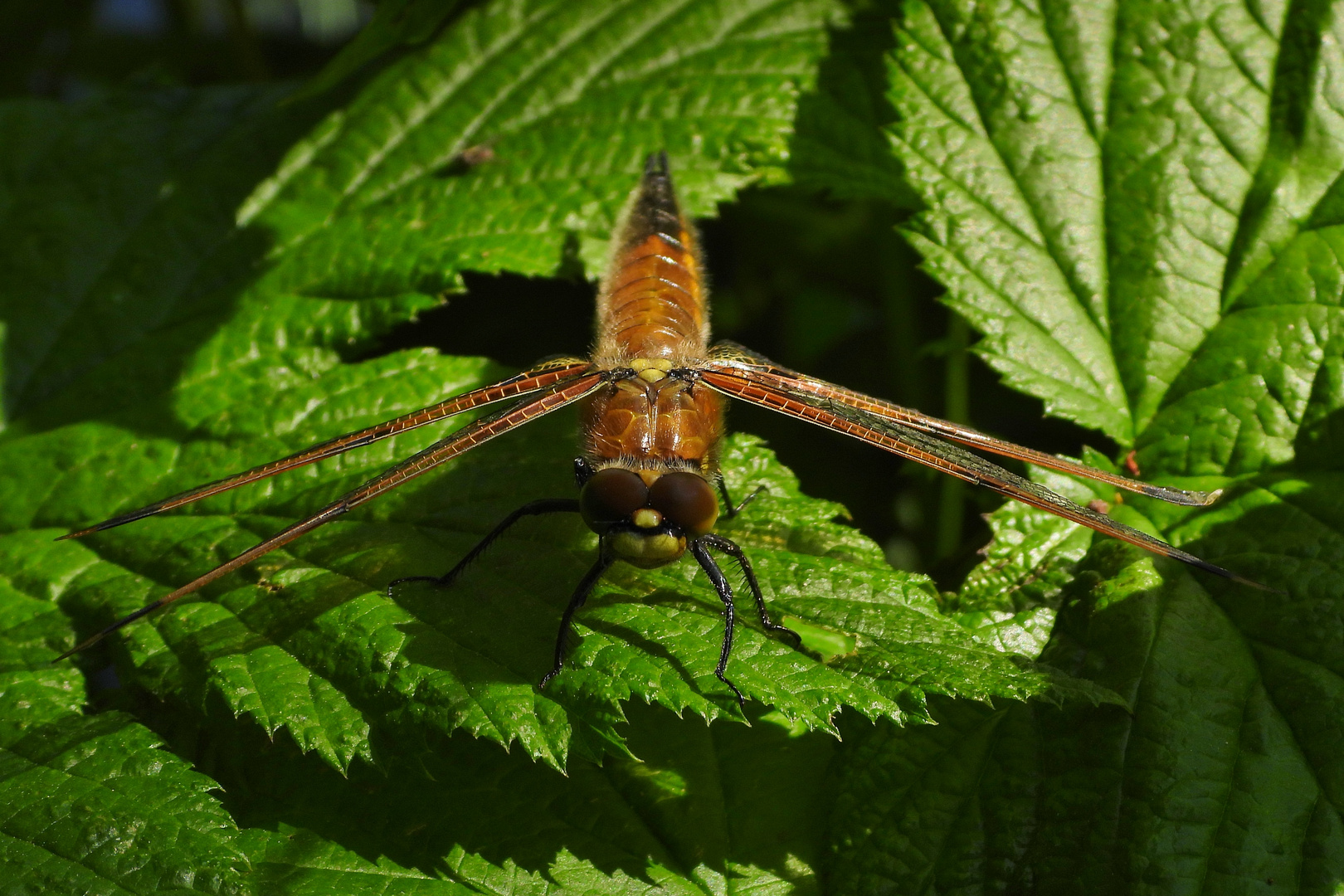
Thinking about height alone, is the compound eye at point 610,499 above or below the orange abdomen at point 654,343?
below

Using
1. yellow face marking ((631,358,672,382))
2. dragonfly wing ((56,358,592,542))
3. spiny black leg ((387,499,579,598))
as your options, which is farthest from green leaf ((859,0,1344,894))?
dragonfly wing ((56,358,592,542))

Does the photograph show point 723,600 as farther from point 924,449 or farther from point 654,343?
point 654,343

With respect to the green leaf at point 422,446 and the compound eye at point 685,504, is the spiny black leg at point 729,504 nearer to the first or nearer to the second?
the green leaf at point 422,446

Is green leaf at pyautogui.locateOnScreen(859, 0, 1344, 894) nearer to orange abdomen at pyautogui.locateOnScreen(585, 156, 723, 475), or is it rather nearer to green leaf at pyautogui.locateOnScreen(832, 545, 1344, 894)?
green leaf at pyautogui.locateOnScreen(832, 545, 1344, 894)

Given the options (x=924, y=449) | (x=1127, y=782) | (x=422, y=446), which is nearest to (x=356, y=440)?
(x=422, y=446)

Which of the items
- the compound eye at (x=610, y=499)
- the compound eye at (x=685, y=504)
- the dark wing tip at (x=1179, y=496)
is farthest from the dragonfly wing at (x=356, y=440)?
the dark wing tip at (x=1179, y=496)

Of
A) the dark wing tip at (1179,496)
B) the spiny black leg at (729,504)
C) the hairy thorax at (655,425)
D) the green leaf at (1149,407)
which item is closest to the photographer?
the green leaf at (1149,407)
